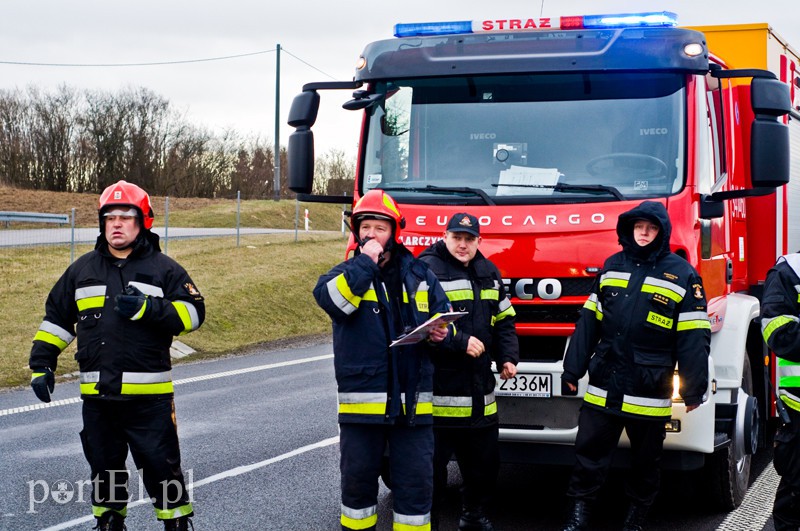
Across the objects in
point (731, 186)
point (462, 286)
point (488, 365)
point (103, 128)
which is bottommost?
point (488, 365)

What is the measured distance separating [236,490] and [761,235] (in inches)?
162

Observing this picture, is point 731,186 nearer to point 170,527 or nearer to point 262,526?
point 262,526

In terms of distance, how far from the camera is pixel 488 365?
536 centimetres

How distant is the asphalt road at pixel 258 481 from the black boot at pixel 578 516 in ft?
1.38

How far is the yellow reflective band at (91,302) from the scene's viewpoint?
484 centimetres

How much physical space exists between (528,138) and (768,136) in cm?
134

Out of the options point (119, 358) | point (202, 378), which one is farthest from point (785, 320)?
point (202, 378)

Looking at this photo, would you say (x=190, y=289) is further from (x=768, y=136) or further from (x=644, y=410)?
(x=768, y=136)

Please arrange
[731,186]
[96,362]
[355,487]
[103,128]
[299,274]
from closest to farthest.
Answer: [355,487], [96,362], [731,186], [299,274], [103,128]

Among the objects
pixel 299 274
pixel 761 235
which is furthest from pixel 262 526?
pixel 299 274

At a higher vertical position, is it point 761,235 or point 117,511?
point 761,235

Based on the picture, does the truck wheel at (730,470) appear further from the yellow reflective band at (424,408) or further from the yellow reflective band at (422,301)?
the yellow reflective band at (422,301)

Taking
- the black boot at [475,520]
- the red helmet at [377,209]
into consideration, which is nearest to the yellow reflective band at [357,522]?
the black boot at [475,520]

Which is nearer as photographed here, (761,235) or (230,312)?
(761,235)
